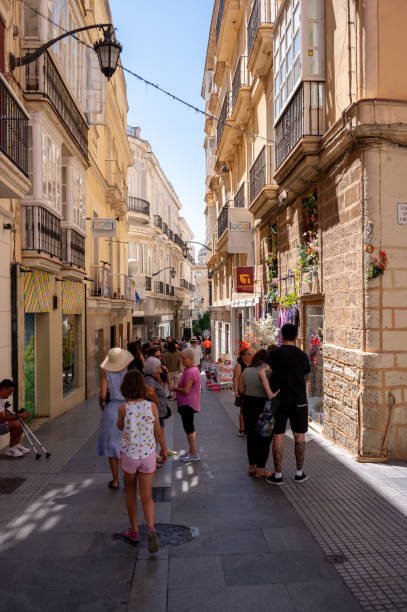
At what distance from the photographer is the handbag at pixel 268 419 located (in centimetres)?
657

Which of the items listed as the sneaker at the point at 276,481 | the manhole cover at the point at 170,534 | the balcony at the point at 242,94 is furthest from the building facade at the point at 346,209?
the balcony at the point at 242,94

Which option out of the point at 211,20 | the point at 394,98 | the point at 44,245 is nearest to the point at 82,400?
the point at 44,245

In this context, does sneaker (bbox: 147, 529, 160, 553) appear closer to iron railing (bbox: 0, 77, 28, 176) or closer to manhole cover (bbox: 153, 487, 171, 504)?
manhole cover (bbox: 153, 487, 171, 504)

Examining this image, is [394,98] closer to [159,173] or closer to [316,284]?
[316,284]

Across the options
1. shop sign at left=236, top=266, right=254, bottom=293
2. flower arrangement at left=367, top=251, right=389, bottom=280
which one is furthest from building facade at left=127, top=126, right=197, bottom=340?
flower arrangement at left=367, top=251, right=389, bottom=280

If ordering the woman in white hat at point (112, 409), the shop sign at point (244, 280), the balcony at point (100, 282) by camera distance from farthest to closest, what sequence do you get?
1. the balcony at point (100, 282)
2. the shop sign at point (244, 280)
3. the woman in white hat at point (112, 409)

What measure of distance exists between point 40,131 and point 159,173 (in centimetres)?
3142

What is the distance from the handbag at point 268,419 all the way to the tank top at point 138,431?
7.05ft

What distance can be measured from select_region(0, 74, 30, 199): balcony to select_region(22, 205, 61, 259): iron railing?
135 cm

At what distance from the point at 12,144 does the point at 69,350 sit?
24.4ft

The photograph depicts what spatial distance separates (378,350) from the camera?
730 centimetres

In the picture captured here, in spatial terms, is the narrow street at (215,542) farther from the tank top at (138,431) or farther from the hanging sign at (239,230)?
the hanging sign at (239,230)

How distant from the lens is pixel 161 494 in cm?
618

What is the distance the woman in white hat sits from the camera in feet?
21.2
